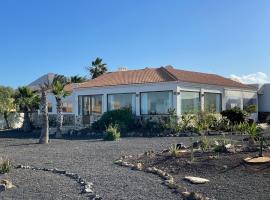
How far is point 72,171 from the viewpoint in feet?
43.3

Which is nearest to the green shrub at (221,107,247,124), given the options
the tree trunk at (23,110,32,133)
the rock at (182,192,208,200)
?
the tree trunk at (23,110,32,133)

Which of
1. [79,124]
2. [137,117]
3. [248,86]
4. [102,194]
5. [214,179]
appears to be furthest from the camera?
[248,86]

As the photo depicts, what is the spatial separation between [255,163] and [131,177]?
3.50m

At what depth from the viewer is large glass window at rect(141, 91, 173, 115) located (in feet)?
104

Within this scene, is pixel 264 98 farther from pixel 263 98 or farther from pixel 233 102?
pixel 233 102

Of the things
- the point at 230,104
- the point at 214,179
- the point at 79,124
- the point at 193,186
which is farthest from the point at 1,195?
the point at 230,104

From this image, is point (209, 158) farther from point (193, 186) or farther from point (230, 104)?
point (230, 104)

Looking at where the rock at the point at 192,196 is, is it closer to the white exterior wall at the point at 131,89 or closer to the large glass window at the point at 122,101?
the white exterior wall at the point at 131,89

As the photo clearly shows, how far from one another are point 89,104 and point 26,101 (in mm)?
5776

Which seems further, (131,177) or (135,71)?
(135,71)

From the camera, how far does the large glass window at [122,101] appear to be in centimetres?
3366

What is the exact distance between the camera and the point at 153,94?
107ft

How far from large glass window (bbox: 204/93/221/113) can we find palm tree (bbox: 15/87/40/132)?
50.7 feet

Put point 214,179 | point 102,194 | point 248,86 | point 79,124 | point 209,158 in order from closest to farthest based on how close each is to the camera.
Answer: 1. point 102,194
2. point 214,179
3. point 209,158
4. point 79,124
5. point 248,86
